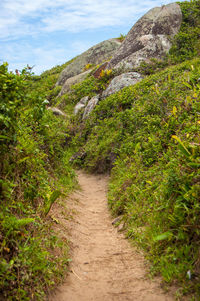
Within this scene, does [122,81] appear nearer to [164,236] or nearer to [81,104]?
[81,104]

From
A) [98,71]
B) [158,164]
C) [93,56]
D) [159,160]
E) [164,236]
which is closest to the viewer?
[164,236]

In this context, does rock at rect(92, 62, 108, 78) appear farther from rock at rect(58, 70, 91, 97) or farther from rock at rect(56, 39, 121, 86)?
rock at rect(56, 39, 121, 86)

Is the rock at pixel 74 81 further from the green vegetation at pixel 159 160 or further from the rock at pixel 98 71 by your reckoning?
the green vegetation at pixel 159 160

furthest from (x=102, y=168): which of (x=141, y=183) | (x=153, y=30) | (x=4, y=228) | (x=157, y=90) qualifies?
(x=153, y=30)

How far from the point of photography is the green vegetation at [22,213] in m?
3.04

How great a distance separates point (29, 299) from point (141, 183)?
352cm

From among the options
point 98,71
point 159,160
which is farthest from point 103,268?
point 98,71

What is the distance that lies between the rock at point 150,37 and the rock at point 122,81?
3.17ft

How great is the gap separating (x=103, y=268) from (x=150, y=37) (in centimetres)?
1394

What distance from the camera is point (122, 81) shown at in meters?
13.4

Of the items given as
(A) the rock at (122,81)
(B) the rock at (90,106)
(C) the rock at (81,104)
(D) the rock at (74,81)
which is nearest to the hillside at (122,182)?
(A) the rock at (122,81)

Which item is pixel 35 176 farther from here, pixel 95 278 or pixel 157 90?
pixel 157 90

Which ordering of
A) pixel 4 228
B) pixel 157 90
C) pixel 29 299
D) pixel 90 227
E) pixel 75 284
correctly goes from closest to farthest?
pixel 29 299
pixel 4 228
pixel 75 284
pixel 90 227
pixel 157 90

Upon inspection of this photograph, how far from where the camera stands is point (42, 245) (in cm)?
379
